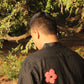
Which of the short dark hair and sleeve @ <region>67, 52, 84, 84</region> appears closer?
sleeve @ <region>67, 52, 84, 84</region>

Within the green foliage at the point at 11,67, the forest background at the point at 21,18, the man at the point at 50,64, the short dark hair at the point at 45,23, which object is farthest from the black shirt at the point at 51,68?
the green foliage at the point at 11,67

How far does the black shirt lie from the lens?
1.10 m

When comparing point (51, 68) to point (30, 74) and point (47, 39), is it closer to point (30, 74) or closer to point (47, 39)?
point (30, 74)

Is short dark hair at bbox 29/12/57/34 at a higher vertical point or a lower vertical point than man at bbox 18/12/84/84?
higher

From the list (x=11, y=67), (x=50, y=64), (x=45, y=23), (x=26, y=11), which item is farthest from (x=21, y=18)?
(x=50, y=64)

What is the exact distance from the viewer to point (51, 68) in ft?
3.70

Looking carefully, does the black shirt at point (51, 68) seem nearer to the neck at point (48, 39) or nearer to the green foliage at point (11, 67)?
the neck at point (48, 39)

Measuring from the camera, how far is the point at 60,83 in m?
1.13

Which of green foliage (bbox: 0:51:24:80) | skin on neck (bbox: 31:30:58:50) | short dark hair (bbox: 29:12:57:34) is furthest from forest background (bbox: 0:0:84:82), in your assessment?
skin on neck (bbox: 31:30:58:50)

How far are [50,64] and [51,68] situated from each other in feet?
0.12

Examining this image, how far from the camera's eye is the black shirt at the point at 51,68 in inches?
43.4

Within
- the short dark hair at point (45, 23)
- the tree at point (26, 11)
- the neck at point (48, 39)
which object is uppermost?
the tree at point (26, 11)

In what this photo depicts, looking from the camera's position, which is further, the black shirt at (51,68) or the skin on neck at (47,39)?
the skin on neck at (47,39)

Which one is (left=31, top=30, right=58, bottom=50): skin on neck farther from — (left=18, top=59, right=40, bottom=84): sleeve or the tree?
the tree
